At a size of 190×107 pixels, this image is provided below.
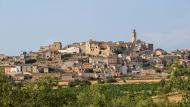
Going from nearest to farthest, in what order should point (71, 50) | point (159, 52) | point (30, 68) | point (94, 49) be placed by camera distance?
point (30, 68), point (94, 49), point (71, 50), point (159, 52)

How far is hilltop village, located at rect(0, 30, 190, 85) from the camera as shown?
367ft

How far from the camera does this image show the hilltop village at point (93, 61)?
367 feet

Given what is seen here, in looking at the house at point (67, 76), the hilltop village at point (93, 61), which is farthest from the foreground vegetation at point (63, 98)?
the house at point (67, 76)

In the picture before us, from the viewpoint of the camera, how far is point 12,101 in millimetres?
25156

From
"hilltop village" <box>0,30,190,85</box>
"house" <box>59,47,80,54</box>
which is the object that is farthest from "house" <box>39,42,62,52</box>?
"house" <box>59,47,80,54</box>

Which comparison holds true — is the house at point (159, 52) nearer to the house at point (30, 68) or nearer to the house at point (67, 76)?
the house at point (30, 68)

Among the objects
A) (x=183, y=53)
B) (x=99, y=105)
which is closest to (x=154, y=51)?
(x=183, y=53)

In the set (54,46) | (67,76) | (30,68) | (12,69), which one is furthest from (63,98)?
(54,46)

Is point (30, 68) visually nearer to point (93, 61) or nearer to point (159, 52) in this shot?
point (93, 61)

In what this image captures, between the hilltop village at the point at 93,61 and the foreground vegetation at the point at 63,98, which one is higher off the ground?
the hilltop village at the point at 93,61

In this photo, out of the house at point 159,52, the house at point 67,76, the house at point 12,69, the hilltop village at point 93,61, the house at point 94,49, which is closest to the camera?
the house at point 67,76

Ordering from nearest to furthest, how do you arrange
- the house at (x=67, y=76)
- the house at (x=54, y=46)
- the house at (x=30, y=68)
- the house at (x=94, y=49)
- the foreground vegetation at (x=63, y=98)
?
the foreground vegetation at (x=63, y=98) < the house at (x=67, y=76) < the house at (x=30, y=68) < the house at (x=94, y=49) < the house at (x=54, y=46)

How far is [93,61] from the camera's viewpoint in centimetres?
12706

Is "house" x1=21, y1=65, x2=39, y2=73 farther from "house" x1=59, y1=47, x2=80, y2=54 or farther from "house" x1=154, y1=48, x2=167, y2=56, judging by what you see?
"house" x1=154, y1=48, x2=167, y2=56
